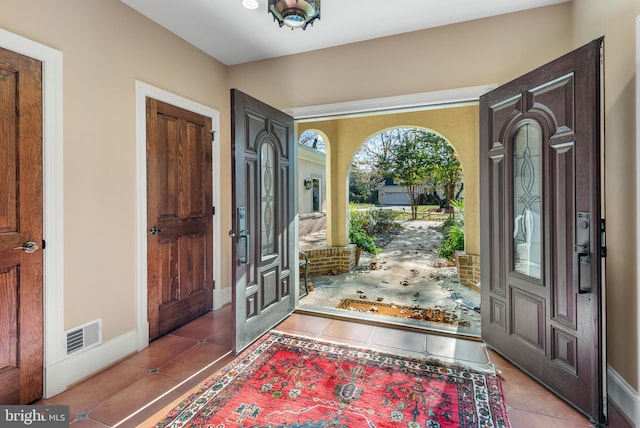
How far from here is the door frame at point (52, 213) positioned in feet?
6.81

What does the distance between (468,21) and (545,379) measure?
10.1ft

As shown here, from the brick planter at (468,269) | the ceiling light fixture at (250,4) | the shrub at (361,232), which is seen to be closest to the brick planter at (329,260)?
the shrub at (361,232)

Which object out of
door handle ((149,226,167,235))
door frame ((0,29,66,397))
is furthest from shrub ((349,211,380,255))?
door frame ((0,29,66,397))

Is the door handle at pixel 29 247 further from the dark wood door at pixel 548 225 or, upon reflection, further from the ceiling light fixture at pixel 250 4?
the dark wood door at pixel 548 225

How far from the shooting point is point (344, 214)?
6.22 meters

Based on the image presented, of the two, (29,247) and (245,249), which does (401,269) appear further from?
(29,247)

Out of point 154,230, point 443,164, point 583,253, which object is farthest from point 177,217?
point 443,164

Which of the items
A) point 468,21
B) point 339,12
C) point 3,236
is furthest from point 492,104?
point 3,236

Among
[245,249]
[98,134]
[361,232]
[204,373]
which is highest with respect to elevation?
[98,134]

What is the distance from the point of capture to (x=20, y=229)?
1.96 m

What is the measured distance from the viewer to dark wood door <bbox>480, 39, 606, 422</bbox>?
72.1 inches

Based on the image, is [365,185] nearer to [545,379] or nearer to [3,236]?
[545,379]

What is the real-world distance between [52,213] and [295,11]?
2241mm

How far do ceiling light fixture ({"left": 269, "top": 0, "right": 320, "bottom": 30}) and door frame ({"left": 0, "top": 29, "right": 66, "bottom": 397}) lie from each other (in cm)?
157
